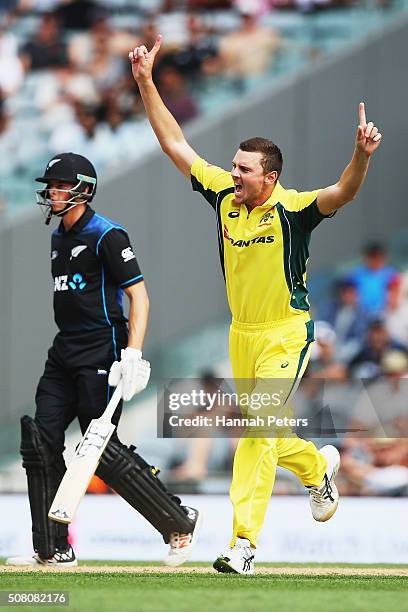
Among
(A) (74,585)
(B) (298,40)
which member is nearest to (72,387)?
(A) (74,585)

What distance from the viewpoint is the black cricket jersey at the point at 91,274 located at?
21.8 feet

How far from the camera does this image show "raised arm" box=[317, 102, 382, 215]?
6.03 metres

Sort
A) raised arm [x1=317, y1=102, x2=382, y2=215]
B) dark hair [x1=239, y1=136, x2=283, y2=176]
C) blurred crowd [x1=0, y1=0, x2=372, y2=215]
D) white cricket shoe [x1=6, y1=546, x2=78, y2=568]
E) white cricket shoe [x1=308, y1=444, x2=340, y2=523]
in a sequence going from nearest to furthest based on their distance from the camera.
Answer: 1. raised arm [x1=317, y1=102, x2=382, y2=215]
2. dark hair [x1=239, y1=136, x2=283, y2=176]
3. white cricket shoe [x1=6, y1=546, x2=78, y2=568]
4. white cricket shoe [x1=308, y1=444, x2=340, y2=523]
5. blurred crowd [x1=0, y1=0, x2=372, y2=215]

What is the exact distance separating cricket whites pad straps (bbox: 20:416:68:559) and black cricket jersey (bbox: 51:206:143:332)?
576 mm

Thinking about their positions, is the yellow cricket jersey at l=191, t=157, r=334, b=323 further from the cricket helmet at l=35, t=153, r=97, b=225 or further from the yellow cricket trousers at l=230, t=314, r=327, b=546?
the cricket helmet at l=35, t=153, r=97, b=225

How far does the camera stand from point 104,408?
6676 millimetres

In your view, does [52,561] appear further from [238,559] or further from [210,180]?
[210,180]

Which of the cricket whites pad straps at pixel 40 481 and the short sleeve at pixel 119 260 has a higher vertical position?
the short sleeve at pixel 119 260

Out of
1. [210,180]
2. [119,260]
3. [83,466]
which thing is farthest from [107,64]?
[83,466]

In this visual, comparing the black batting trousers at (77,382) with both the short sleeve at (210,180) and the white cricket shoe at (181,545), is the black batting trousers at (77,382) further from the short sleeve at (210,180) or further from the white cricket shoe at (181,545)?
the short sleeve at (210,180)

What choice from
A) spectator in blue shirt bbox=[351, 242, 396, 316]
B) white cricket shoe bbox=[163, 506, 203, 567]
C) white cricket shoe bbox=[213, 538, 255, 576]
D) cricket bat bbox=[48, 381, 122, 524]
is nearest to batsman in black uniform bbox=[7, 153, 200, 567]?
white cricket shoe bbox=[163, 506, 203, 567]

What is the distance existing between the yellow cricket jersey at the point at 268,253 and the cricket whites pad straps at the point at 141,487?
3.03 ft

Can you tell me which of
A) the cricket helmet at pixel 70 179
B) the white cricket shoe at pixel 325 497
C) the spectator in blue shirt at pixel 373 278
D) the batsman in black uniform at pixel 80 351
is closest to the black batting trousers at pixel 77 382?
the batsman in black uniform at pixel 80 351

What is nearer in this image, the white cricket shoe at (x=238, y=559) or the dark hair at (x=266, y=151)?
the white cricket shoe at (x=238, y=559)
